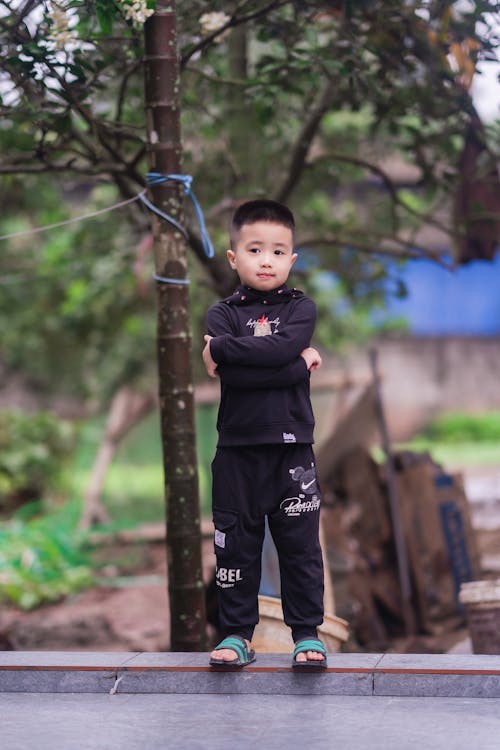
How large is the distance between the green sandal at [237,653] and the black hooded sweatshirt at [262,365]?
0.72 metres

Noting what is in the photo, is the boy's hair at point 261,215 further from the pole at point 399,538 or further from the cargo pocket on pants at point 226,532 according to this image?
the pole at point 399,538

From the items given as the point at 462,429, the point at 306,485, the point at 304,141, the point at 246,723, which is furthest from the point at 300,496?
the point at 462,429

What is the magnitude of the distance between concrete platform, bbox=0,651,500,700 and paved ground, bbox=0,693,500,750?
0.04 m

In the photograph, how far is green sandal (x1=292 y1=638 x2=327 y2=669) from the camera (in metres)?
3.91

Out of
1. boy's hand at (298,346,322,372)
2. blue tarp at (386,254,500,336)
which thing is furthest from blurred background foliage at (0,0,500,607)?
blue tarp at (386,254,500,336)

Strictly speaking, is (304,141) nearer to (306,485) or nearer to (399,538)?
(399,538)

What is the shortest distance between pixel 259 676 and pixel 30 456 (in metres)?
11.3

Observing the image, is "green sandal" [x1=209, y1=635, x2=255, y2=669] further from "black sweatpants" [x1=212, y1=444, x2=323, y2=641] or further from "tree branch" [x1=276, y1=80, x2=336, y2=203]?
"tree branch" [x1=276, y1=80, x2=336, y2=203]

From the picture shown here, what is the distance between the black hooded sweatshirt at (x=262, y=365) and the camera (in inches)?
156

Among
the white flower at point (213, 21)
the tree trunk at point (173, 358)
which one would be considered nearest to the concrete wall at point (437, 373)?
the white flower at point (213, 21)

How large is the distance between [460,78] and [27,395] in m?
15.4

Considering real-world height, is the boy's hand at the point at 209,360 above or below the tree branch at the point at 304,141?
below

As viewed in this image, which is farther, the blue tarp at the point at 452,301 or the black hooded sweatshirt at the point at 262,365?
the blue tarp at the point at 452,301

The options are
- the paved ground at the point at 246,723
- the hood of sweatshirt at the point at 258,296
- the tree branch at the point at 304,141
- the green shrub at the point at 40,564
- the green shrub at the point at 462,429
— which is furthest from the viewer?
the green shrub at the point at 462,429
